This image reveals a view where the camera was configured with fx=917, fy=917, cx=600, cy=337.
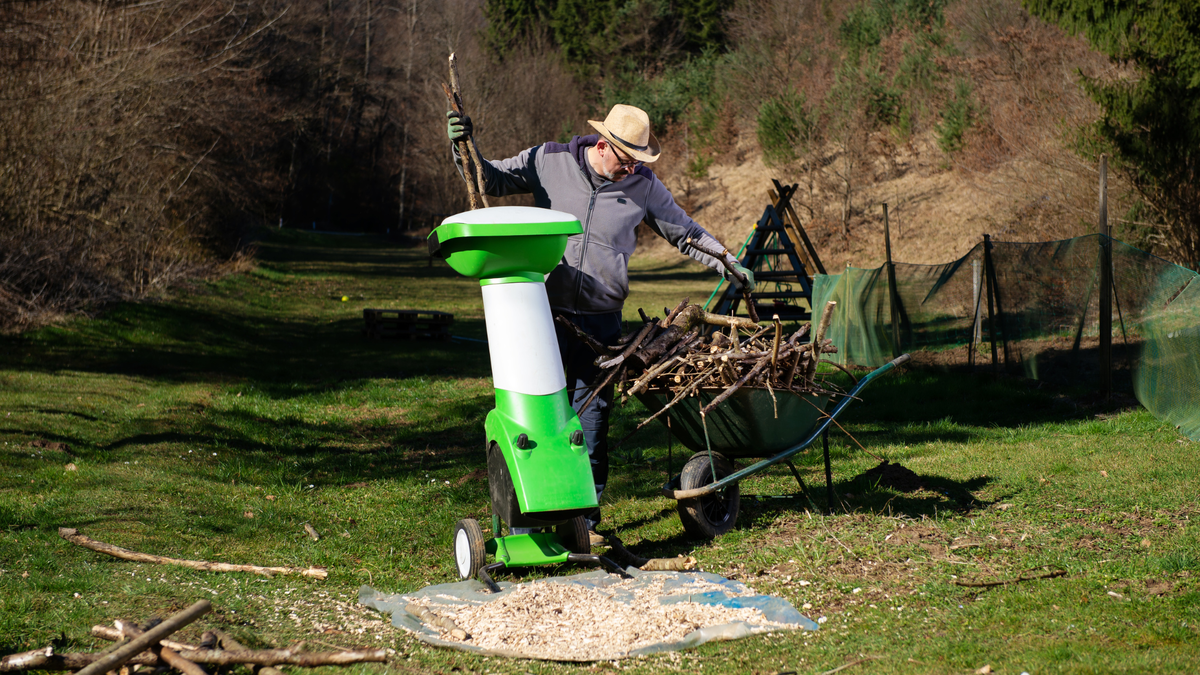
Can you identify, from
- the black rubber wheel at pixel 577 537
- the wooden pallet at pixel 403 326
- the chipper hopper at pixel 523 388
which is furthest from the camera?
the wooden pallet at pixel 403 326

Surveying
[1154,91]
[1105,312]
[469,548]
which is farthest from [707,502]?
[1154,91]

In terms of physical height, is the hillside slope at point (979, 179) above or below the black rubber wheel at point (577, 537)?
above

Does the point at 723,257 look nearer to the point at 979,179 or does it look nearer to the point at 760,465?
the point at 760,465

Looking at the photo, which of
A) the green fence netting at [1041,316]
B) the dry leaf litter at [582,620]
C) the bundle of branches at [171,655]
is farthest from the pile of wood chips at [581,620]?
the green fence netting at [1041,316]

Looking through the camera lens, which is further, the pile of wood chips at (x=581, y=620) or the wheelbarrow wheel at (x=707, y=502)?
the wheelbarrow wheel at (x=707, y=502)

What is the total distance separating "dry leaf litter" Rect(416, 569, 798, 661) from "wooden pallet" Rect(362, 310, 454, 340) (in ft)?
38.5

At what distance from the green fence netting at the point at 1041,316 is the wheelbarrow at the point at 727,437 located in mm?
3848

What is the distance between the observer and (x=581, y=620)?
3.66 metres

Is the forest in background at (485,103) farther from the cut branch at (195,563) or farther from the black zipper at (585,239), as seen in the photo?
the cut branch at (195,563)

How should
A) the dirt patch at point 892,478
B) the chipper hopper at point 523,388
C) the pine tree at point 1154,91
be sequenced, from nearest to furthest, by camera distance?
the chipper hopper at point 523,388 → the dirt patch at point 892,478 → the pine tree at point 1154,91

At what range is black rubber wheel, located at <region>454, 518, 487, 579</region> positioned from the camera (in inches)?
162

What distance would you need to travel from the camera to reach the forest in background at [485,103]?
40.8 ft

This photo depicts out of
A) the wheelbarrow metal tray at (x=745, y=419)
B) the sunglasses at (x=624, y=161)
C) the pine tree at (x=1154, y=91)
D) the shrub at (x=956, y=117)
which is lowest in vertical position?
the wheelbarrow metal tray at (x=745, y=419)

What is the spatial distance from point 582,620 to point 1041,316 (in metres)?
7.48
